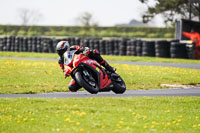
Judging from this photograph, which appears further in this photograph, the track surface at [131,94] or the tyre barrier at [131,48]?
the tyre barrier at [131,48]

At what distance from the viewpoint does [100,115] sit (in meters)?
9.61

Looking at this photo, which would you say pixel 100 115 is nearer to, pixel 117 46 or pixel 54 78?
pixel 54 78

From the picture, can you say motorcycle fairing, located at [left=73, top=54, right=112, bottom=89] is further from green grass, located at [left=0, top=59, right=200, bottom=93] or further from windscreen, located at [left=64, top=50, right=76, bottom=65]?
green grass, located at [left=0, top=59, right=200, bottom=93]

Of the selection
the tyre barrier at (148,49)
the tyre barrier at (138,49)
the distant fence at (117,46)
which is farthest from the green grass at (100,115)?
the tyre barrier at (138,49)

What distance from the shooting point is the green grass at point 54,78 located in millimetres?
15055

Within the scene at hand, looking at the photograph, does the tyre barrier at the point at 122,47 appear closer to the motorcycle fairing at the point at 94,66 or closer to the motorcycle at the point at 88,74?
the motorcycle at the point at 88,74

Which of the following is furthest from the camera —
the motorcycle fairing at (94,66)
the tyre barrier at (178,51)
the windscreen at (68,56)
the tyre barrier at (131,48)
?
the tyre barrier at (131,48)

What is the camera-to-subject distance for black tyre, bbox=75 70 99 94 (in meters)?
11.8

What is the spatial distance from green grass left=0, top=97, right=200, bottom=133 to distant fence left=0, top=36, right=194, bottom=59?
16.1 meters

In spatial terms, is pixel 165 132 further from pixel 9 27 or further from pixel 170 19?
pixel 9 27

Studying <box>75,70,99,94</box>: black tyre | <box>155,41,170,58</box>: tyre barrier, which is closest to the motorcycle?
<box>75,70,99,94</box>: black tyre

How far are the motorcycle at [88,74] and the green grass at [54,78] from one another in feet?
7.57

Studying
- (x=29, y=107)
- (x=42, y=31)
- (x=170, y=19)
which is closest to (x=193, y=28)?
(x=170, y=19)

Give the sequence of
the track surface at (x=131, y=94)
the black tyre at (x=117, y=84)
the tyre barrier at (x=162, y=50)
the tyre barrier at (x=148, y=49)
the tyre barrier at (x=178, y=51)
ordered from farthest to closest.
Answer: the tyre barrier at (x=148, y=49), the tyre barrier at (x=162, y=50), the tyre barrier at (x=178, y=51), the black tyre at (x=117, y=84), the track surface at (x=131, y=94)
